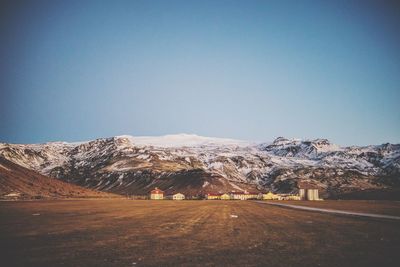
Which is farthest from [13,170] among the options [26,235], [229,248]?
[229,248]

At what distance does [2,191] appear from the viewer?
126062mm

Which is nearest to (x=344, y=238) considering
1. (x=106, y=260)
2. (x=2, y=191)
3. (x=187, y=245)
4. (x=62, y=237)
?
(x=187, y=245)

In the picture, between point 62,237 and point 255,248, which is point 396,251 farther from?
point 62,237

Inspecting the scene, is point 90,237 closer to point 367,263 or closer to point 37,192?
point 367,263

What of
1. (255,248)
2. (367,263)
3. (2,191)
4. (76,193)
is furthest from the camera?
(76,193)

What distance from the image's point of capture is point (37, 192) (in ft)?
468

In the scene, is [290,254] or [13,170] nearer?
[290,254]

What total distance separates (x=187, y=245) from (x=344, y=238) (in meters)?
10.4

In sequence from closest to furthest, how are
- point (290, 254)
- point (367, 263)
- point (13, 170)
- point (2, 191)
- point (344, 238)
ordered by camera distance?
1. point (367, 263)
2. point (290, 254)
3. point (344, 238)
4. point (2, 191)
5. point (13, 170)

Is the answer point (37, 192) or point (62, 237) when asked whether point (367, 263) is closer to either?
point (62, 237)

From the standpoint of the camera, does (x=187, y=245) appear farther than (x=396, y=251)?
Yes

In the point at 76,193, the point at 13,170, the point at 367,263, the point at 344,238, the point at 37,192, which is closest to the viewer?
the point at 367,263

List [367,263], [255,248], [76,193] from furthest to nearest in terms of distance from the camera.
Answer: [76,193], [255,248], [367,263]

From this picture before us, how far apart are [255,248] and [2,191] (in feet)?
427
